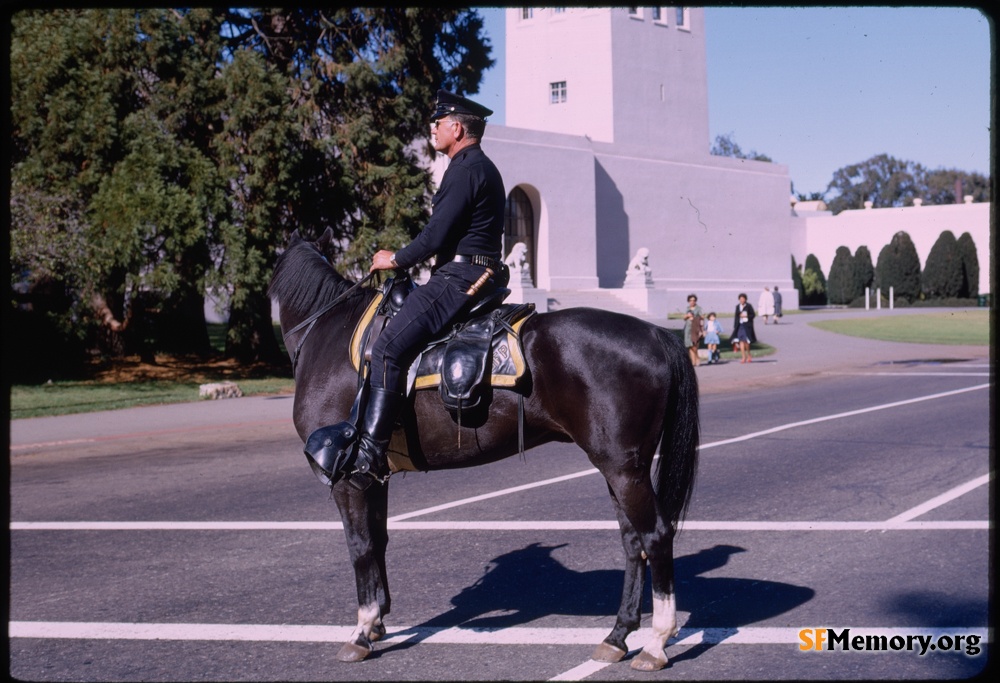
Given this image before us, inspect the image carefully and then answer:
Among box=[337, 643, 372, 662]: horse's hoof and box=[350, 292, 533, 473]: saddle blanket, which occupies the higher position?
box=[350, 292, 533, 473]: saddle blanket

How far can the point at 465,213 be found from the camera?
5363mm

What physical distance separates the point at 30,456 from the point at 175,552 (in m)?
6.77

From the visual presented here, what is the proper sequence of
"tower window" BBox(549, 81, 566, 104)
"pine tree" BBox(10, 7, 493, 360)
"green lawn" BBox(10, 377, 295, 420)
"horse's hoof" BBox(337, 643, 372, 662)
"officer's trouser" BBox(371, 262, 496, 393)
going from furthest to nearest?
"tower window" BBox(549, 81, 566, 104), "pine tree" BBox(10, 7, 493, 360), "green lawn" BBox(10, 377, 295, 420), "officer's trouser" BBox(371, 262, 496, 393), "horse's hoof" BBox(337, 643, 372, 662)

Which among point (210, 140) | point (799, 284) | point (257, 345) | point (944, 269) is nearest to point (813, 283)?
point (799, 284)

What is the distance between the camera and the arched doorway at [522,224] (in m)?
45.2

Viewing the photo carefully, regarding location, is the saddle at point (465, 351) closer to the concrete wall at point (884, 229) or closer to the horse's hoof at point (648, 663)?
the horse's hoof at point (648, 663)

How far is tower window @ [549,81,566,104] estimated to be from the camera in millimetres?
52406

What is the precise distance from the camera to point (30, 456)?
1298 cm

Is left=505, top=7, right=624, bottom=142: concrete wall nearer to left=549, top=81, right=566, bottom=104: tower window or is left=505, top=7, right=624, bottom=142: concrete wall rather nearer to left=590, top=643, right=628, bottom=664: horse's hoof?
left=549, top=81, right=566, bottom=104: tower window

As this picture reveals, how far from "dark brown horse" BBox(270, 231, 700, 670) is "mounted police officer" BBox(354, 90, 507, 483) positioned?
0.90 ft
